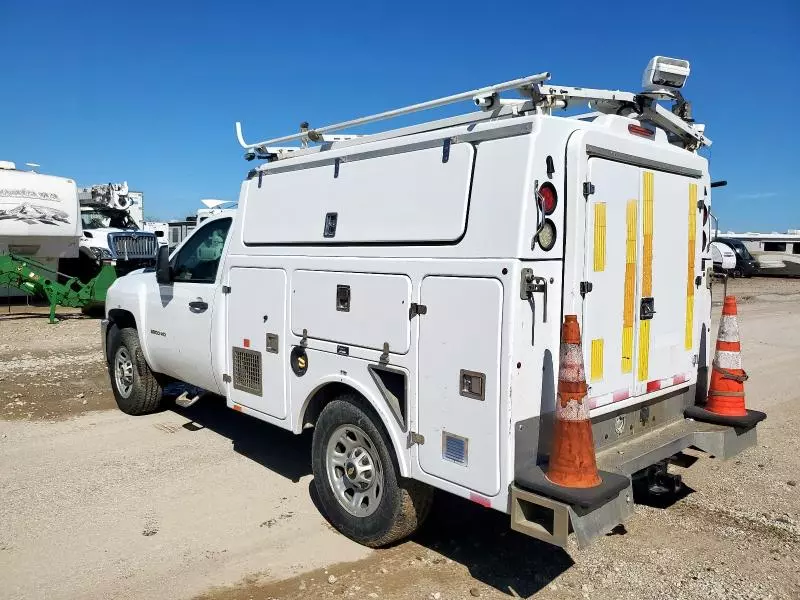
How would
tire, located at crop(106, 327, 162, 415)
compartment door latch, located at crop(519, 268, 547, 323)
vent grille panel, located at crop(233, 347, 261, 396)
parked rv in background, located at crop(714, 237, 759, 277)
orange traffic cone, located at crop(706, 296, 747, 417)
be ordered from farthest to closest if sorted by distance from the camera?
parked rv in background, located at crop(714, 237, 759, 277), tire, located at crop(106, 327, 162, 415), vent grille panel, located at crop(233, 347, 261, 396), orange traffic cone, located at crop(706, 296, 747, 417), compartment door latch, located at crop(519, 268, 547, 323)

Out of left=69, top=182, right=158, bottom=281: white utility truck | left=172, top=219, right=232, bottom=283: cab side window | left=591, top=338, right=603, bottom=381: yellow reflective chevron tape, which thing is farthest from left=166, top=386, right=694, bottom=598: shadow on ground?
left=69, top=182, right=158, bottom=281: white utility truck

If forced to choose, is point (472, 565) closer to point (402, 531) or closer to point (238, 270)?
point (402, 531)

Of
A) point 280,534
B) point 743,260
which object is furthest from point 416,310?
point 743,260

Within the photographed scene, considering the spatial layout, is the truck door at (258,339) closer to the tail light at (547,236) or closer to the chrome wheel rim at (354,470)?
the chrome wheel rim at (354,470)

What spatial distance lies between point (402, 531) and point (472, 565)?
475 mm

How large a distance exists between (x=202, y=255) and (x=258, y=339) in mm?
1353

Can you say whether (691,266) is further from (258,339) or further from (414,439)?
(258,339)

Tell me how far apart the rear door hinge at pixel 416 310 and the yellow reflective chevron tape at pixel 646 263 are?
1.38 metres

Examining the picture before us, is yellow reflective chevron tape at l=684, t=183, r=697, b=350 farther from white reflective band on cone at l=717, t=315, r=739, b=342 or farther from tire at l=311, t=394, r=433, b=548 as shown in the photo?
tire at l=311, t=394, r=433, b=548

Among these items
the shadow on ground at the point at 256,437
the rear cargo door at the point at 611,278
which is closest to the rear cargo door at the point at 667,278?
the rear cargo door at the point at 611,278

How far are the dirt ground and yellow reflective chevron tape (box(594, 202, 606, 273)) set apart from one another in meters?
1.80

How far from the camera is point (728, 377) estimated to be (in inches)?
179

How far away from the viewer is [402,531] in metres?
3.98

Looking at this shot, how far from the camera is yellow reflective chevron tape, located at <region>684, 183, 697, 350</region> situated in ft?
14.6
